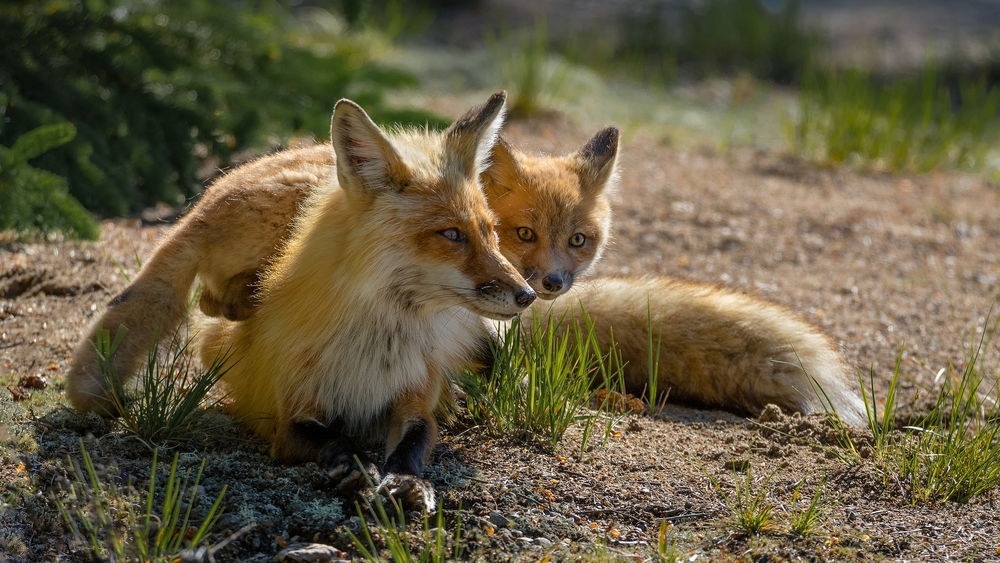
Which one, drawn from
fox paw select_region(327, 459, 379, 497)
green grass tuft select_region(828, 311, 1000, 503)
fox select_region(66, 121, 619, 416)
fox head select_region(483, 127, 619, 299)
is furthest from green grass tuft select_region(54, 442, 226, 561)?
green grass tuft select_region(828, 311, 1000, 503)

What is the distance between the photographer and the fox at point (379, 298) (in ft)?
12.4

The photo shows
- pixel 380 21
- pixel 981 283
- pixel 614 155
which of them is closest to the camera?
pixel 614 155

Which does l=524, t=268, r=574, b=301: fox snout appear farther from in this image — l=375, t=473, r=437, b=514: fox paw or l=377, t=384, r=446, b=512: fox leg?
l=375, t=473, r=437, b=514: fox paw

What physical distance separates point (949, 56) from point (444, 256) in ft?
44.1

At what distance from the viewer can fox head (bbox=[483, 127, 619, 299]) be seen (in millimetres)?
4730

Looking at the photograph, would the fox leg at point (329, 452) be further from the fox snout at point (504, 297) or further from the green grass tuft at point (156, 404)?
the fox snout at point (504, 297)

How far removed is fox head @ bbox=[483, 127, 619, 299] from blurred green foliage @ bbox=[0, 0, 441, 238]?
1139 mm

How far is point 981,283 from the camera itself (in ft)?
24.4

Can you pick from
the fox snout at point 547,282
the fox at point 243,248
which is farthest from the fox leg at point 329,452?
the fox snout at point 547,282

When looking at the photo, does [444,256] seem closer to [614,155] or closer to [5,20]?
[614,155]

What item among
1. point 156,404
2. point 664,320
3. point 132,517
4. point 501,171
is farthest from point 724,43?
point 132,517

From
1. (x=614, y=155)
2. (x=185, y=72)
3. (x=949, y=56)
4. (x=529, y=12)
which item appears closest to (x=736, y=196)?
(x=614, y=155)

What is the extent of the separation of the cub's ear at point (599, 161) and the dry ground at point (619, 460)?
128 centimetres

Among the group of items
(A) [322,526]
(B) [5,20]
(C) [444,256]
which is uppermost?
(B) [5,20]
